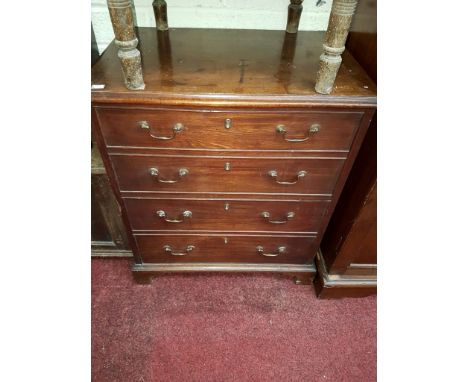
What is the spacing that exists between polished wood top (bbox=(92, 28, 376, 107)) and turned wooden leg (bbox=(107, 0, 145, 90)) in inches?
1.5

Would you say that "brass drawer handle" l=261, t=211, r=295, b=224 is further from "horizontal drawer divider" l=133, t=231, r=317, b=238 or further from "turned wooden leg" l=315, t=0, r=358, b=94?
"turned wooden leg" l=315, t=0, r=358, b=94

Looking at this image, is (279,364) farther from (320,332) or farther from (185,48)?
(185,48)

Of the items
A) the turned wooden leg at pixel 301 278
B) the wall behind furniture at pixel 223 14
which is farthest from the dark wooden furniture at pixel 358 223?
the wall behind furniture at pixel 223 14

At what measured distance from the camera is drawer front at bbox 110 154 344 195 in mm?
1138

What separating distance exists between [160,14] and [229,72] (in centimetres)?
50

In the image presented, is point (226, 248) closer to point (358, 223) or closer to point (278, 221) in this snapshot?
point (278, 221)

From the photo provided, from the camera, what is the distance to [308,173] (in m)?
1.18

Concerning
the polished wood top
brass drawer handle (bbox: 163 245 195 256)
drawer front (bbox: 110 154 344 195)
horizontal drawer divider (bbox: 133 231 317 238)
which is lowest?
brass drawer handle (bbox: 163 245 195 256)

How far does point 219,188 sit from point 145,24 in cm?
84

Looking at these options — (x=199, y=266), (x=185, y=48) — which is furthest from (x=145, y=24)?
(x=199, y=266)

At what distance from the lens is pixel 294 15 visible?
1.33 m

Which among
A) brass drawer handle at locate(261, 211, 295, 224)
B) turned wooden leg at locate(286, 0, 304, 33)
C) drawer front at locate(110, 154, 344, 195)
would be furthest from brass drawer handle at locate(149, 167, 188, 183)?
turned wooden leg at locate(286, 0, 304, 33)

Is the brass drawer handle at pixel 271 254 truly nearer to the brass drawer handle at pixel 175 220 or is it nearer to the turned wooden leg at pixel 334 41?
the brass drawer handle at pixel 175 220

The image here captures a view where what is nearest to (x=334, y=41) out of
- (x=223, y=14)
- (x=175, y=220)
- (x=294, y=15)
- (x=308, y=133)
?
(x=308, y=133)
